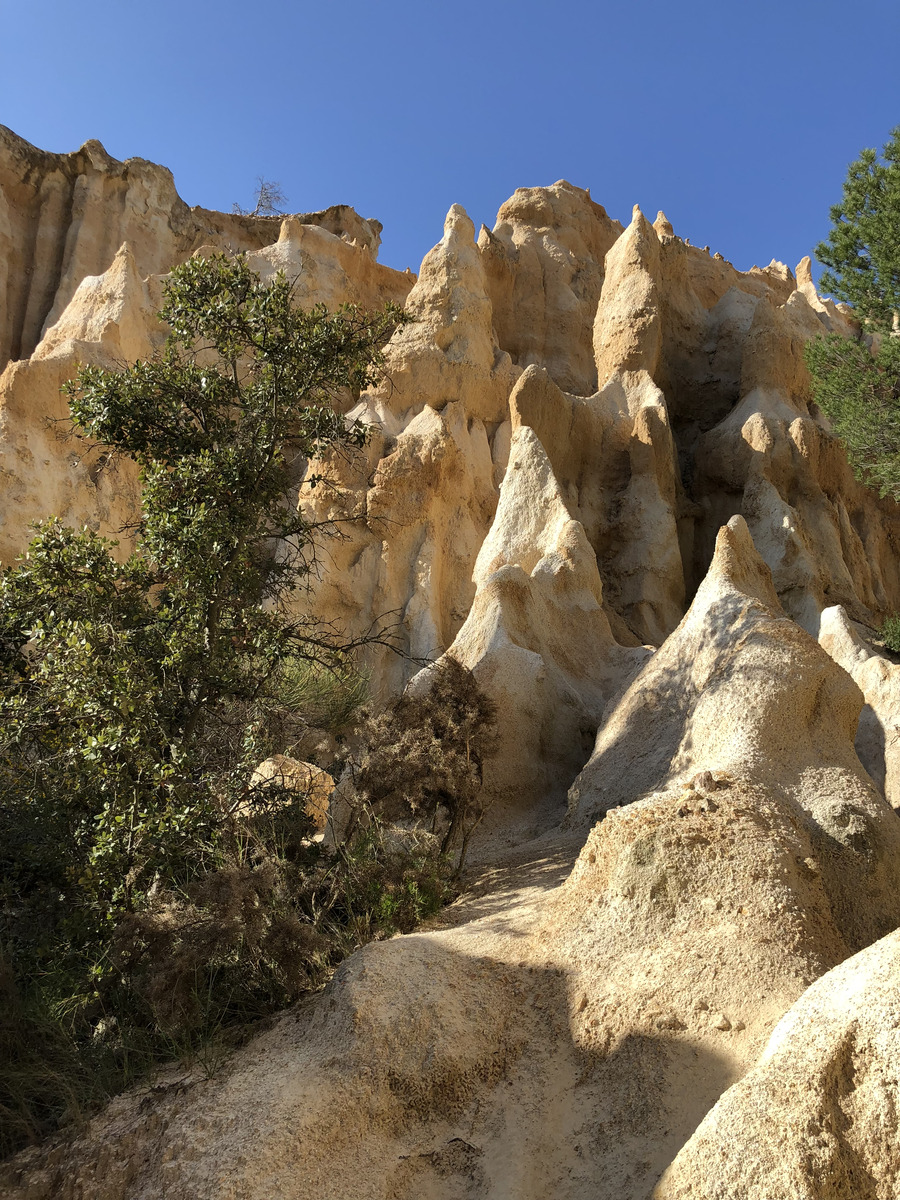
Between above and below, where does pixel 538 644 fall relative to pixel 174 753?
above

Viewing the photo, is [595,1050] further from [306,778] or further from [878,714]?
[878,714]

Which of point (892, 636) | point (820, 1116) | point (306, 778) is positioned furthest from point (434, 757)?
point (892, 636)

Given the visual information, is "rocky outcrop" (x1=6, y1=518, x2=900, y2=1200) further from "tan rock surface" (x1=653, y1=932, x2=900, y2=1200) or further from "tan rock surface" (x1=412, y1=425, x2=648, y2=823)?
"tan rock surface" (x1=412, y1=425, x2=648, y2=823)

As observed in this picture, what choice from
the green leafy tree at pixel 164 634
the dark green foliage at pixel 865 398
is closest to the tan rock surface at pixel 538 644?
the green leafy tree at pixel 164 634

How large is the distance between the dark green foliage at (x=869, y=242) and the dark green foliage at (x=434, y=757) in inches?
374

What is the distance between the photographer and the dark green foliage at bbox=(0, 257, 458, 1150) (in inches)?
207

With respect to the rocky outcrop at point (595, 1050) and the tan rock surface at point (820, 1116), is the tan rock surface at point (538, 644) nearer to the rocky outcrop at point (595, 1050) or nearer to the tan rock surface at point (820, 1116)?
the rocky outcrop at point (595, 1050)

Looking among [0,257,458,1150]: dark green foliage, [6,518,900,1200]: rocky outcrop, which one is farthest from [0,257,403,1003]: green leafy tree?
[6,518,900,1200]: rocky outcrop

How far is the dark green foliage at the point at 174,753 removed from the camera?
5262 mm

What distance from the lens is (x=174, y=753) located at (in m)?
6.04

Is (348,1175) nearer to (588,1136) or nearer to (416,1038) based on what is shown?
(416,1038)

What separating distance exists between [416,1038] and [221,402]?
496 centimetres

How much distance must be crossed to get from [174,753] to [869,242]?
1286cm

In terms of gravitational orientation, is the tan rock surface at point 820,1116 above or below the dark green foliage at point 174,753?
below
